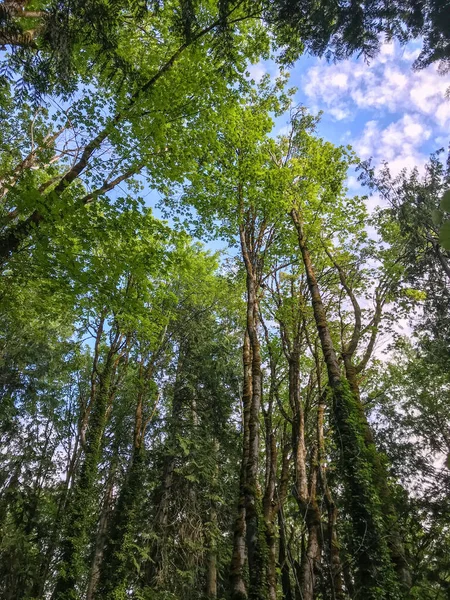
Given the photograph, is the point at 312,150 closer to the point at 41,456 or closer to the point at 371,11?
the point at 371,11

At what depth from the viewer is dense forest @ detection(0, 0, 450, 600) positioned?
5.40 m

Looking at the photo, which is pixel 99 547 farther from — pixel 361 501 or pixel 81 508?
pixel 361 501


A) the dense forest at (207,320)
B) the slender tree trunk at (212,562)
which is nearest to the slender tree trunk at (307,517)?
the dense forest at (207,320)

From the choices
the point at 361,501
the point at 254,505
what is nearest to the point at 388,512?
the point at 361,501

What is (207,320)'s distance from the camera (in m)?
15.8

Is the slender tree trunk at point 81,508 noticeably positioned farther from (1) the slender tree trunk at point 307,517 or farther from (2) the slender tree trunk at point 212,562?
(1) the slender tree trunk at point 307,517

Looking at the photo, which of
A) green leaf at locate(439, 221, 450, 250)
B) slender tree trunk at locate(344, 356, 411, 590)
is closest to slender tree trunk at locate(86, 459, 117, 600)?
slender tree trunk at locate(344, 356, 411, 590)

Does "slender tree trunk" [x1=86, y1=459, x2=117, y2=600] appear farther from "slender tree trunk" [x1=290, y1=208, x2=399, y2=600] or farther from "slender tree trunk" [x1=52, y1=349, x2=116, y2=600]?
"slender tree trunk" [x1=290, y1=208, x2=399, y2=600]

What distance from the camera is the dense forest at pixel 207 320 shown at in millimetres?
5398

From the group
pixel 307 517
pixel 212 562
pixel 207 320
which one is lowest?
pixel 212 562

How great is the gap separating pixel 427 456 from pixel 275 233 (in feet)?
34.9

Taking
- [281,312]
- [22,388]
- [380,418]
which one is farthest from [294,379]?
[22,388]

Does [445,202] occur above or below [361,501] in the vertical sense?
below

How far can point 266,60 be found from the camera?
30.7 feet
